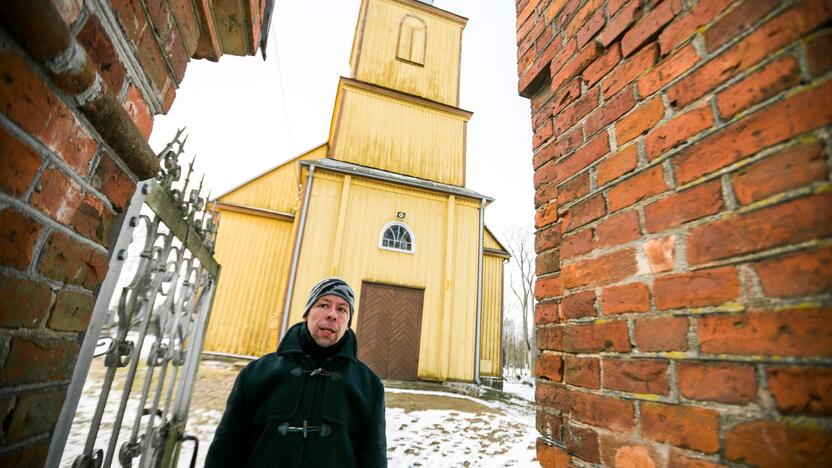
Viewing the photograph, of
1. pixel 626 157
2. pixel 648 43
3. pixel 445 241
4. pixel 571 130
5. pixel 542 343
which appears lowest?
pixel 542 343

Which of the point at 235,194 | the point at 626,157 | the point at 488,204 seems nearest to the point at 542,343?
the point at 626,157

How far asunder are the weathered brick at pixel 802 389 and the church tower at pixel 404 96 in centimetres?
1091

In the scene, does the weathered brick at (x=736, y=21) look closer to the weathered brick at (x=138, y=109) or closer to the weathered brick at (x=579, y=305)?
the weathered brick at (x=579, y=305)

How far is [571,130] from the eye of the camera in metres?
1.36

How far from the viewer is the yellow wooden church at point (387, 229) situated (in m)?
9.38

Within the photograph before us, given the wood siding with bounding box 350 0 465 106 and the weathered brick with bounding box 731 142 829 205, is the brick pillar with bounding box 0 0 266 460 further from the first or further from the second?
the wood siding with bounding box 350 0 465 106

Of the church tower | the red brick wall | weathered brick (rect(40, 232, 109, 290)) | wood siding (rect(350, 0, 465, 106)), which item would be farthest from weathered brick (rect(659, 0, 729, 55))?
wood siding (rect(350, 0, 465, 106))

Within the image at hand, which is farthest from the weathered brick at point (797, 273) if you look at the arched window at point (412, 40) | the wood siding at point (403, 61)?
the arched window at point (412, 40)

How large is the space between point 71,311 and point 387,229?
364 inches

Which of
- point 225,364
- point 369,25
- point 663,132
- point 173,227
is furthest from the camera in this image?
point 369,25

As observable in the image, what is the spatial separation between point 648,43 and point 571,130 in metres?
0.35

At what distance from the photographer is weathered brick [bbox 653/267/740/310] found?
77cm

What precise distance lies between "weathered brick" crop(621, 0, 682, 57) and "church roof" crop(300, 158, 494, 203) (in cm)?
913

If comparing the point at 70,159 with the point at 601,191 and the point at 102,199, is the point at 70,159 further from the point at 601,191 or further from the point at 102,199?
the point at 601,191
